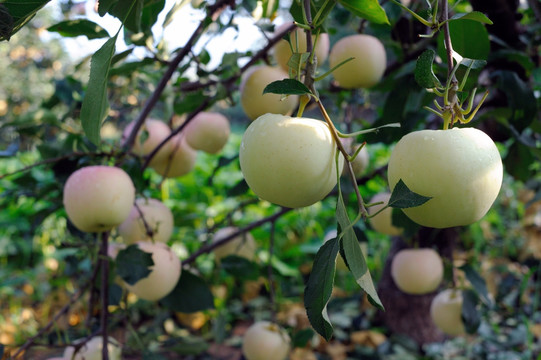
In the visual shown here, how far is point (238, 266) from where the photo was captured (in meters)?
1.03

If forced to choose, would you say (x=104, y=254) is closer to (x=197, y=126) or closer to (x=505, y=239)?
(x=197, y=126)

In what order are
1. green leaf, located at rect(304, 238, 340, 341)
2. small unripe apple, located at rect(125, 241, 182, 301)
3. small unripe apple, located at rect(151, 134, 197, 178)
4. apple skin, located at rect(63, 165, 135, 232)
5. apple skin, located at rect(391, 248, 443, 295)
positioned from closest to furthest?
1. green leaf, located at rect(304, 238, 340, 341)
2. apple skin, located at rect(63, 165, 135, 232)
3. small unripe apple, located at rect(125, 241, 182, 301)
4. small unripe apple, located at rect(151, 134, 197, 178)
5. apple skin, located at rect(391, 248, 443, 295)

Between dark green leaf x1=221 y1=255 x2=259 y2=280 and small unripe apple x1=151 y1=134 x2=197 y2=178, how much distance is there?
22 centimetres

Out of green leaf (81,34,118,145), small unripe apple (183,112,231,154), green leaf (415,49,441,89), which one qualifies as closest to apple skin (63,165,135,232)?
green leaf (81,34,118,145)

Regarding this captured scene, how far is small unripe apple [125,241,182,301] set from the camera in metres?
0.69

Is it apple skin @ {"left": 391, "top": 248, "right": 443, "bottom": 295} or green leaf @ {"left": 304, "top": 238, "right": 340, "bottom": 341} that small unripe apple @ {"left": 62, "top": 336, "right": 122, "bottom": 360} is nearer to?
green leaf @ {"left": 304, "top": 238, "right": 340, "bottom": 341}

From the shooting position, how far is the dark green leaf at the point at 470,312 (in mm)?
976

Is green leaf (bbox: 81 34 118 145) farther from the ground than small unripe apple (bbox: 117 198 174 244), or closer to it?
farther from the ground

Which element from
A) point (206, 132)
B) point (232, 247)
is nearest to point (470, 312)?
point (232, 247)

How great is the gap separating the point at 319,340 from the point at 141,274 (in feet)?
3.42

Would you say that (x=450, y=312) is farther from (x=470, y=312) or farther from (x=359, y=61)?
(x=359, y=61)

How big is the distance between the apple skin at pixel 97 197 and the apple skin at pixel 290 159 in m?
0.29

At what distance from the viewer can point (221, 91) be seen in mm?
748

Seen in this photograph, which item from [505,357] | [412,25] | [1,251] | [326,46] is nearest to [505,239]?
[505,357]
